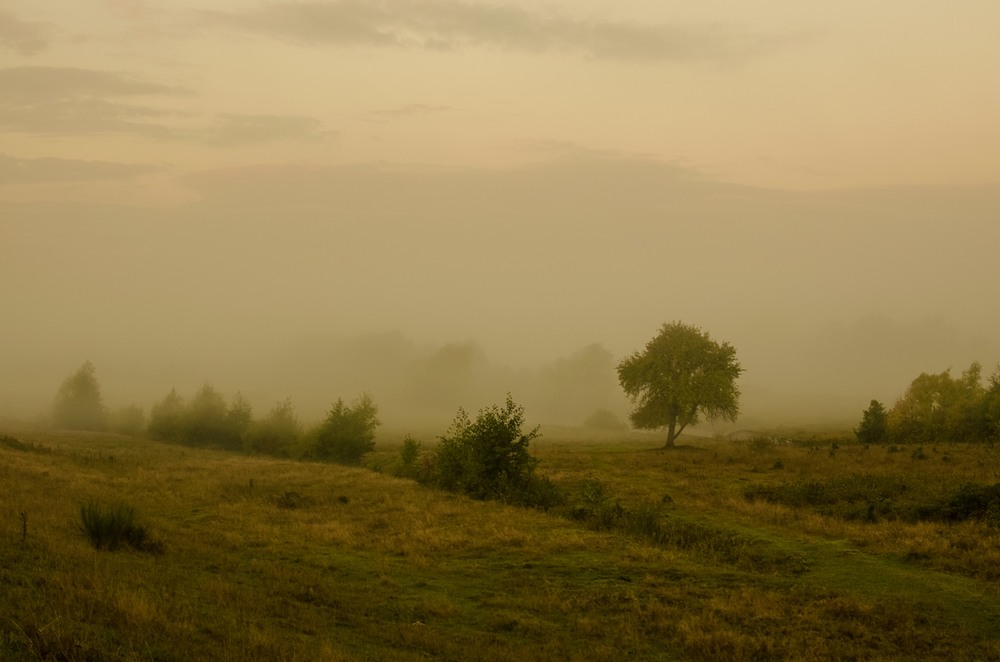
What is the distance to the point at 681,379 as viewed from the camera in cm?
6034

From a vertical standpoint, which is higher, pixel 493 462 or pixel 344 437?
pixel 493 462

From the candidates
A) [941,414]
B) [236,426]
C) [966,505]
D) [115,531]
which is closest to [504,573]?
[115,531]

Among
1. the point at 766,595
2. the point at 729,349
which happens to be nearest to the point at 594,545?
the point at 766,595

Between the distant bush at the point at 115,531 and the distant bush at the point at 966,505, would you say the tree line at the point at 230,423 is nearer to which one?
the distant bush at the point at 115,531

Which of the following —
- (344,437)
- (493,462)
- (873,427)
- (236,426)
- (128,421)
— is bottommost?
(128,421)

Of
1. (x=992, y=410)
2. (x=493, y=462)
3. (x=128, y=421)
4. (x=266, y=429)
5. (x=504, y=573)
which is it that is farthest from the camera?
(x=128, y=421)

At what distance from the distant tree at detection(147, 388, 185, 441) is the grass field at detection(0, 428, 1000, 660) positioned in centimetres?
4932

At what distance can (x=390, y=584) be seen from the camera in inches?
698

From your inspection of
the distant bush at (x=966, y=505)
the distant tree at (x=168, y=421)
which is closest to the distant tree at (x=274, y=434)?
the distant tree at (x=168, y=421)

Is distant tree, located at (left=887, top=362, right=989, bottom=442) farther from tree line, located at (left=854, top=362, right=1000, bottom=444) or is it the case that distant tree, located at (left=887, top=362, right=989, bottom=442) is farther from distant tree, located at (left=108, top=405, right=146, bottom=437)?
distant tree, located at (left=108, top=405, right=146, bottom=437)

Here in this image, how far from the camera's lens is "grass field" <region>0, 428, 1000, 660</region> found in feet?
38.7

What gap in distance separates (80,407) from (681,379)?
8898 cm

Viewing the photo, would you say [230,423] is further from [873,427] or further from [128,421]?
[873,427]

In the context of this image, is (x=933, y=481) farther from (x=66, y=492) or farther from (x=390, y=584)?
(x=66, y=492)
